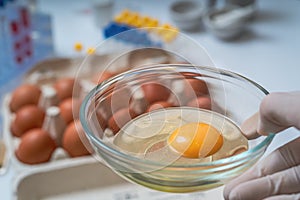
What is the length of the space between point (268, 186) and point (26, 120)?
0.48 metres

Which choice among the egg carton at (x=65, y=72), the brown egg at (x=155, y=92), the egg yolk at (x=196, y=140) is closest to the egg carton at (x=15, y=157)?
the egg carton at (x=65, y=72)

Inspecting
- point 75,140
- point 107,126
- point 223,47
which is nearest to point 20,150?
point 75,140

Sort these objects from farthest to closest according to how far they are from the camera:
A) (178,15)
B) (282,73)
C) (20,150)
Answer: (178,15) → (282,73) → (20,150)

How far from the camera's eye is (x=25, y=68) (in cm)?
118

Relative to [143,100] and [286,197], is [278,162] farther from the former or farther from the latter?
[143,100]

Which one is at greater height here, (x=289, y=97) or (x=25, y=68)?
(x=289, y=97)

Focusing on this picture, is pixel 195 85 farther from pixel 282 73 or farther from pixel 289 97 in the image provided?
pixel 282 73

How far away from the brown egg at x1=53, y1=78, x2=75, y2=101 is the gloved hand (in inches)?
17.8

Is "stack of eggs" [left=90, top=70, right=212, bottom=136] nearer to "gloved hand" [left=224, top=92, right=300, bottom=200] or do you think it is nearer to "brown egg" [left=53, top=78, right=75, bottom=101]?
"gloved hand" [left=224, top=92, right=300, bottom=200]

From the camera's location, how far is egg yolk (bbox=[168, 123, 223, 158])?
597mm

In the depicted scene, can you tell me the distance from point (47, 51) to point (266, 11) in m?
0.53

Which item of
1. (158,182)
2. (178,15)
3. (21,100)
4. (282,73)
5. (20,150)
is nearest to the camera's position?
(158,182)

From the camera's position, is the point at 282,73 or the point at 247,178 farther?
the point at 282,73

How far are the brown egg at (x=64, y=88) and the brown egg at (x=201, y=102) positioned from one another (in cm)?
37
